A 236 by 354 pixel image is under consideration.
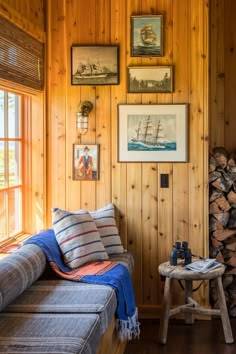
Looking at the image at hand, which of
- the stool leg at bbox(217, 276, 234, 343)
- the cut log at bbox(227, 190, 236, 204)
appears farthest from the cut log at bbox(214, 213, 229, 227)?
the stool leg at bbox(217, 276, 234, 343)

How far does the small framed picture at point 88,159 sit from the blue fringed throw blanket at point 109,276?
2.52 ft

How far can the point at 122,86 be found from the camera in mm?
4090

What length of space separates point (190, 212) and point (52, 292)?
156 centimetres

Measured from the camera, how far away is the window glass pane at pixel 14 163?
3.81 m

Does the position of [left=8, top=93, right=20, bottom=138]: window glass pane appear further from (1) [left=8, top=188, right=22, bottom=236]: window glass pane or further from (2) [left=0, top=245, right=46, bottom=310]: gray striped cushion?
(2) [left=0, top=245, right=46, bottom=310]: gray striped cushion

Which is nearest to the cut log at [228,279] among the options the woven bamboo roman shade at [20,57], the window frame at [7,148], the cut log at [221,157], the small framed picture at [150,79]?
the cut log at [221,157]

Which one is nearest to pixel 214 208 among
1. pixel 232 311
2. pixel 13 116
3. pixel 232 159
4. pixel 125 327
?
pixel 232 159

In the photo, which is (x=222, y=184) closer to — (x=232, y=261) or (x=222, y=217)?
(x=222, y=217)

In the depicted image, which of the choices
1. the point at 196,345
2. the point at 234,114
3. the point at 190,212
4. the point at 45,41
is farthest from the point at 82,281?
the point at 234,114

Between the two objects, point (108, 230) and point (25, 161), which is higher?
point (25, 161)

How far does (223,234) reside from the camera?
162 inches

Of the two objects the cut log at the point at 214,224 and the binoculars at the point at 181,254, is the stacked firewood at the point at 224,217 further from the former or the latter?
the binoculars at the point at 181,254

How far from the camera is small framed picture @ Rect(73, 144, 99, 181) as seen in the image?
13.5 feet

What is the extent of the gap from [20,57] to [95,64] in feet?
2.42
